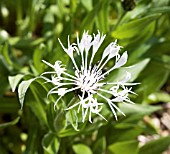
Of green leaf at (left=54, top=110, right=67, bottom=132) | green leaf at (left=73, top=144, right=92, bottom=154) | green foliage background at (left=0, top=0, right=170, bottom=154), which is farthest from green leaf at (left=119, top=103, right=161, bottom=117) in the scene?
green leaf at (left=54, top=110, right=67, bottom=132)

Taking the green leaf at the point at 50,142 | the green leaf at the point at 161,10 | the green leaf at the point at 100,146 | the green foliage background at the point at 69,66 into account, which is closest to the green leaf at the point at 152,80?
the green foliage background at the point at 69,66

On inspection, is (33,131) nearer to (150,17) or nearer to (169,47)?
(150,17)

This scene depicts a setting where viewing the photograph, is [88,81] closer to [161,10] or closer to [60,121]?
[60,121]

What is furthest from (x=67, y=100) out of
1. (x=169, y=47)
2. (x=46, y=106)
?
(x=169, y=47)

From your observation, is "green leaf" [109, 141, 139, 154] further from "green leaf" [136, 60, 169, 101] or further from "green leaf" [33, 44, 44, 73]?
"green leaf" [33, 44, 44, 73]

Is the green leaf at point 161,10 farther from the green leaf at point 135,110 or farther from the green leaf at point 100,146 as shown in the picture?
the green leaf at point 100,146

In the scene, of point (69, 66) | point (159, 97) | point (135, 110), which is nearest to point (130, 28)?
point (69, 66)

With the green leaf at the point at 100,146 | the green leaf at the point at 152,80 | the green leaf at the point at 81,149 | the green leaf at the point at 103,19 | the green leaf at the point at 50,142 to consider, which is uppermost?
the green leaf at the point at 103,19
